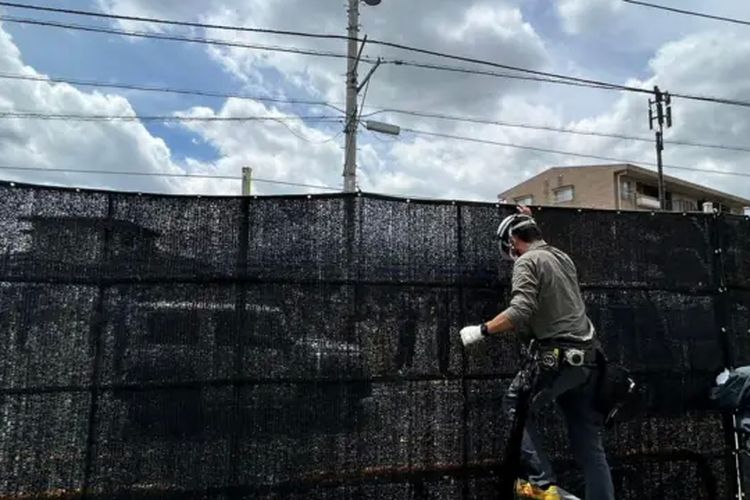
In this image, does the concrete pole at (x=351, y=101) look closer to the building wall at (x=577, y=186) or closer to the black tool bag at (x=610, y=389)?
the black tool bag at (x=610, y=389)

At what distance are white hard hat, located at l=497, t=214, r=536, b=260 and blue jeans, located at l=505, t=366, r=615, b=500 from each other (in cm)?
74

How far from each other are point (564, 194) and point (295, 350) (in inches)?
1615

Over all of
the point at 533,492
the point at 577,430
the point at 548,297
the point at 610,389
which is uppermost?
the point at 548,297

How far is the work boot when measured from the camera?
2713 millimetres

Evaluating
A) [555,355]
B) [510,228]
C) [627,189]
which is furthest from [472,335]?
[627,189]

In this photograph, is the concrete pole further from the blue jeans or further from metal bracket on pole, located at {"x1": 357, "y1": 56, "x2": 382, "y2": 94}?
the blue jeans

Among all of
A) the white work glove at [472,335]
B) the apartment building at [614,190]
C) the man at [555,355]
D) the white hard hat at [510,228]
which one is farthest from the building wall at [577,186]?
the white work glove at [472,335]

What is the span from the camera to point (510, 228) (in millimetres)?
3125

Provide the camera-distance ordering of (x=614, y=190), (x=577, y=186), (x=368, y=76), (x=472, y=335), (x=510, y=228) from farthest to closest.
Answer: (x=577, y=186) → (x=614, y=190) → (x=368, y=76) → (x=510, y=228) → (x=472, y=335)

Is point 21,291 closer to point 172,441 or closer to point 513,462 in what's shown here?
point 172,441

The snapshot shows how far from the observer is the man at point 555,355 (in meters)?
2.78

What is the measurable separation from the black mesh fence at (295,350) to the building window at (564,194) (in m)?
39.3

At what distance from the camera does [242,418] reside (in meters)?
2.87

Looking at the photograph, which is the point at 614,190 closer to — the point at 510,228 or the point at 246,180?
the point at 246,180
